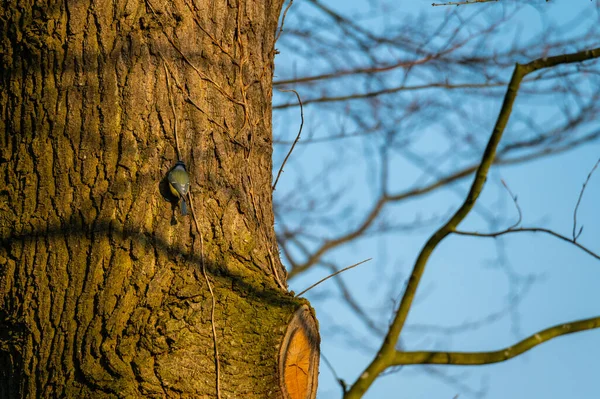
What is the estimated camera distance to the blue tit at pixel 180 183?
5.28ft

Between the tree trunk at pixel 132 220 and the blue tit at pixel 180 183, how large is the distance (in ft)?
0.10

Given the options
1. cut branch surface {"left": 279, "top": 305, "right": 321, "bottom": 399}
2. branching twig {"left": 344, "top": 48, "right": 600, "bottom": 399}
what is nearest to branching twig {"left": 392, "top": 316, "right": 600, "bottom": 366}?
branching twig {"left": 344, "top": 48, "right": 600, "bottom": 399}

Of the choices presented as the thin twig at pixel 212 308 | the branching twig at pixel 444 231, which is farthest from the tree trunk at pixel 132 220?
the branching twig at pixel 444 231

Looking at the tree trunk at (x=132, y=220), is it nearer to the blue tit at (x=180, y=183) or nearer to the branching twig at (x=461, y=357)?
the blue tit at (x=180, y=183)

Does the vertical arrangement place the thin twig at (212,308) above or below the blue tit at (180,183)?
below

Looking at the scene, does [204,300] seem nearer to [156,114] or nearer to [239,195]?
[239,195]

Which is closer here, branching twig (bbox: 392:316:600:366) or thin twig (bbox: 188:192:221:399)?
branching twig (bbox: 392:316:600:366)

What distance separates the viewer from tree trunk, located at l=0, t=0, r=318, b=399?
1.54 meters

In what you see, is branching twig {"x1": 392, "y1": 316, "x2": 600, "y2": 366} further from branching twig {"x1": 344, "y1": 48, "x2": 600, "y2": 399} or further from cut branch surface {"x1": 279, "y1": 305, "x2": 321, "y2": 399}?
cut branch surface {"x1": 279, "y1": 305, "x2": 321, "y2": 399}

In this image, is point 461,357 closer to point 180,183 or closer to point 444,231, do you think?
point 444,231

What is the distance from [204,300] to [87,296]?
278 millimetres

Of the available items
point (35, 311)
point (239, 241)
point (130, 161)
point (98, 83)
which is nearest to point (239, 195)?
point (239, 241)

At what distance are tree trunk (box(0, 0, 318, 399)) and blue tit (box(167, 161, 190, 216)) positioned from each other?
0.03 metres

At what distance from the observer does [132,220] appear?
1.61 meters
